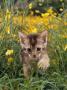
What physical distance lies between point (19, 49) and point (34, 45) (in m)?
1.10

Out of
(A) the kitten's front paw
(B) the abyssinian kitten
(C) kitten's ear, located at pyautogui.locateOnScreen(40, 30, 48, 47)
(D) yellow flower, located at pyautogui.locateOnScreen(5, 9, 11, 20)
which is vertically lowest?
(A) the kitten's front paw

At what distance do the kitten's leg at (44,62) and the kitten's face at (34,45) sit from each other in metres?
0.11

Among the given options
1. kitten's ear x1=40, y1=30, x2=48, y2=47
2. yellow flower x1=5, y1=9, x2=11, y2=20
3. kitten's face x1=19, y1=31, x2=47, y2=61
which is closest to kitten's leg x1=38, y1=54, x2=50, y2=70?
kitten's face x1=19, y1=31, x2=47, y2=61

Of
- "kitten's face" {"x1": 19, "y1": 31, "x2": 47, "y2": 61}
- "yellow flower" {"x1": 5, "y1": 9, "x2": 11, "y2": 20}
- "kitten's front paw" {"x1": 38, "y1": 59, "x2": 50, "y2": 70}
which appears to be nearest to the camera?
"kitten's face" {"x1": 19, "y1": 31, "x2": 47, "y2": 61}

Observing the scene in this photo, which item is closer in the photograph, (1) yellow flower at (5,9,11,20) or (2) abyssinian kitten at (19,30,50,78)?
(2) abyssinian kitten at (19,30,50,78)

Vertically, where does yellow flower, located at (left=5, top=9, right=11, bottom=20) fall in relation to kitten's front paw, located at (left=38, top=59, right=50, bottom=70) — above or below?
above

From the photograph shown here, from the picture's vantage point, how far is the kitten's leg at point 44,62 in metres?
6.93

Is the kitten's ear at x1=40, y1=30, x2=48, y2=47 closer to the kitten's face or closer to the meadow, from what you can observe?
the kitten's face

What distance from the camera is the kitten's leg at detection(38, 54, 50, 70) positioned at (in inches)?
273

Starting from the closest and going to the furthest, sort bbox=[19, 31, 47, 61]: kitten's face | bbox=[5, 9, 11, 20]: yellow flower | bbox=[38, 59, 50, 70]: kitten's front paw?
bbox=[19, 31, 47, 61]: kitten's face
bbox=[38, 59, 50, 70]: kitten's front paw
bbox=[5, 9, 11, 20]: yellow flower

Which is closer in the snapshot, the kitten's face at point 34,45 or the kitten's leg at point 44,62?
the kitten's face at point 34,45

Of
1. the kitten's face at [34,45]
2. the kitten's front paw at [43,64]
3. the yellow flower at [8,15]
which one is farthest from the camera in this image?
the yellow flower at [8,15]

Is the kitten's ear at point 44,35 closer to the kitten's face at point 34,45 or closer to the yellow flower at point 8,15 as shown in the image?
the kitten's face at point 34,45

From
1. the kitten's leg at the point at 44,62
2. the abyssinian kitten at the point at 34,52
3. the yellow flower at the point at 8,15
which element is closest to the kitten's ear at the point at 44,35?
the abyssinian kitten at the point at 34,52
